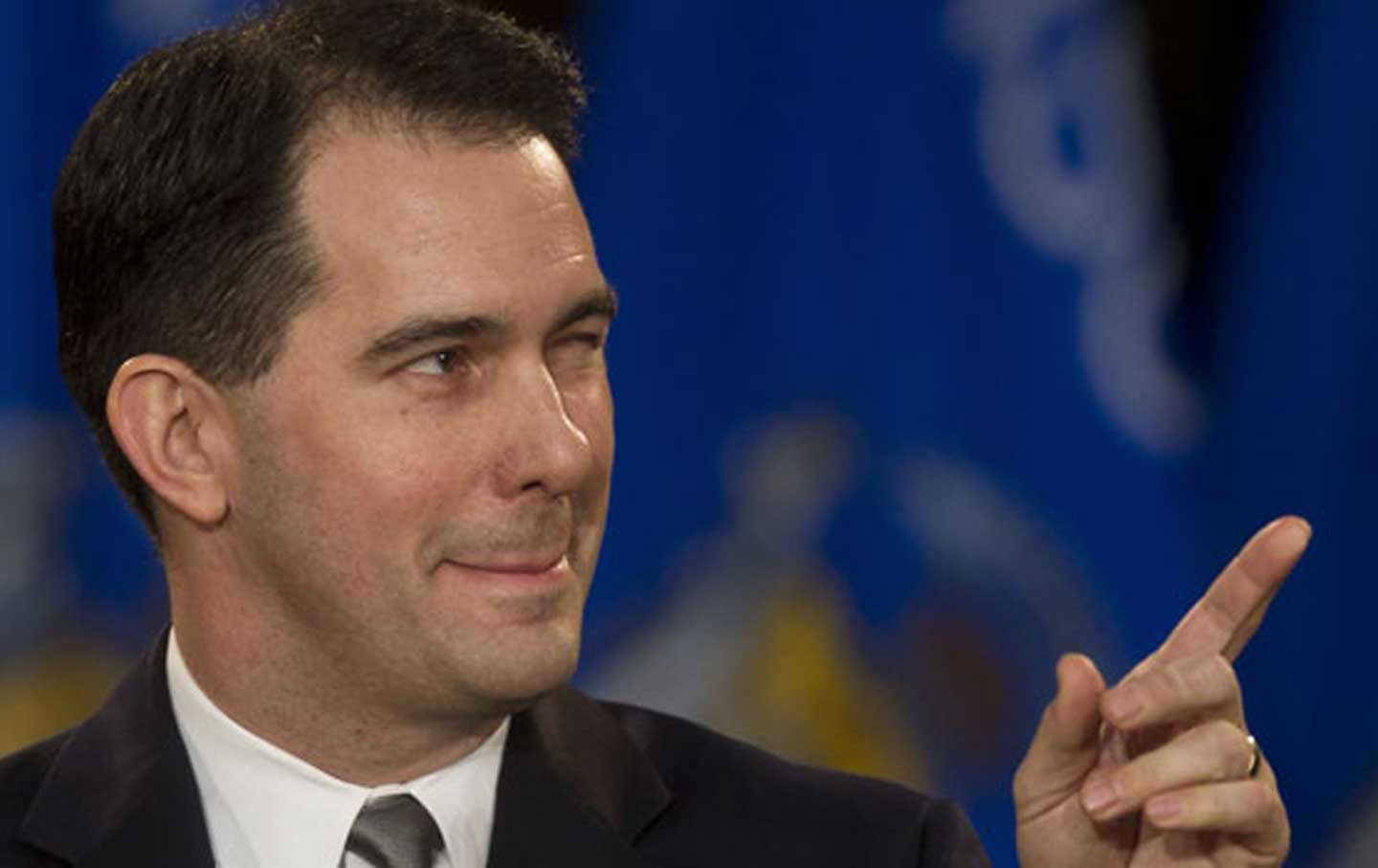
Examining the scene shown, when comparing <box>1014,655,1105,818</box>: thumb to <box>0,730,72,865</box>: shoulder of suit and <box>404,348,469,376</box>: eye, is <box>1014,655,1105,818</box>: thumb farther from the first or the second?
<box>0,730,72,865</box>: shoulder of suit

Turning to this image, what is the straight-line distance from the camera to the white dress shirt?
2018 mm

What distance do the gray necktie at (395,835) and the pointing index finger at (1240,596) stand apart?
622 mm

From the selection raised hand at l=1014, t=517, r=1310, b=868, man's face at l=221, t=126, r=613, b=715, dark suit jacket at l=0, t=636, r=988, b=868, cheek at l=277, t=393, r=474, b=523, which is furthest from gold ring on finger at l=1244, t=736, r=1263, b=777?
cheek at l=277, t=393, r=474, b=523

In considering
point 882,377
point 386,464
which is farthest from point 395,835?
point 882,377

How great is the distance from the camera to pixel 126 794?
2045mm

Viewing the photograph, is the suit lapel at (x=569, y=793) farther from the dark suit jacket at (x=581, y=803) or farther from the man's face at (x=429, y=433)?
the man's face at (x=429, y=433)

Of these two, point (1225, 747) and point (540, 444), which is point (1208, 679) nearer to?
point (1225, 747)

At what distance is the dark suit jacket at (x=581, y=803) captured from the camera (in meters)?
2.03

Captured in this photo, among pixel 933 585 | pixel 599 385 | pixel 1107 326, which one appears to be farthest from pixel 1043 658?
pixel 599 385

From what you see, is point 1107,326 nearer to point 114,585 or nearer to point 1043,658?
point 1043,658

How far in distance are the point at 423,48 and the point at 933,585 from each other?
3.61 ft

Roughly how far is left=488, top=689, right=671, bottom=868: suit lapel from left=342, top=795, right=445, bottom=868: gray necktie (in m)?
0.06

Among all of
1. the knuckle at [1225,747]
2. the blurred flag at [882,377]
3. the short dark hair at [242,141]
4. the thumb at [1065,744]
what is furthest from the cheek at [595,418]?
the blurred flag at [882,377]

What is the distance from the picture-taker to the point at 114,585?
2.76 m
